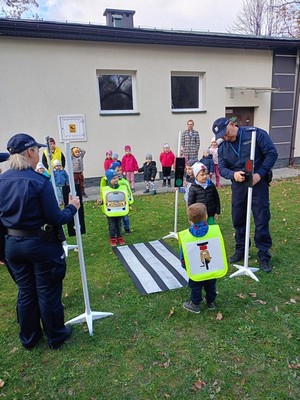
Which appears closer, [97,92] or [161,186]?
[97,92]

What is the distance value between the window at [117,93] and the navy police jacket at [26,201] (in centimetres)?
813

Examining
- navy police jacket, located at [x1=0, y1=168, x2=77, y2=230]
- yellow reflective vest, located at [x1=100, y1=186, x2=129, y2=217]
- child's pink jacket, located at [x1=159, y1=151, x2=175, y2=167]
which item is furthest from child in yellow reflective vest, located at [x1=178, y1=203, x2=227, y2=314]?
child's pink jacket, located at [x1=159, y1=151, x2=175, y2=167]

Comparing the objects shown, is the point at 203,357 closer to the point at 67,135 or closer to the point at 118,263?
the point at 118,263

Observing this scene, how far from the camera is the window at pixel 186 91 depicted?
11160mm

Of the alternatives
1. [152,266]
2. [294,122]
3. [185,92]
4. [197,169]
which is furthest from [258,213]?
[294,122]

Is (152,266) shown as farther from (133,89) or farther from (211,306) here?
(133,89)

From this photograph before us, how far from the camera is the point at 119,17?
11.8 meters

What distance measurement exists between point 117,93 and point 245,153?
7498 millimetres

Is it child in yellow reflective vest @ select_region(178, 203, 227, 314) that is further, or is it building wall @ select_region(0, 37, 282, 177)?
building wall @ select_region(0, 37, 282, 177)

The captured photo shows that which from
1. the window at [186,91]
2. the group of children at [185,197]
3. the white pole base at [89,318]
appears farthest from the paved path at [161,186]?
the white pole base at [89,318]

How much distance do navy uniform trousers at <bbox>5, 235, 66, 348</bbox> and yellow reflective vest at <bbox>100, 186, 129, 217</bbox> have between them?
2.45m

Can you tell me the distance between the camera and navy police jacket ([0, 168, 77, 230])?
8.14 ft

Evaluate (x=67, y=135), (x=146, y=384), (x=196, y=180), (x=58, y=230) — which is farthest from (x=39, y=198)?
(x=67, y=135)

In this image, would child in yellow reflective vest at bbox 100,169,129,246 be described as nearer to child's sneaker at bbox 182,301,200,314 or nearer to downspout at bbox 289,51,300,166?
child's sneaker at bbox 182,301,200,314
